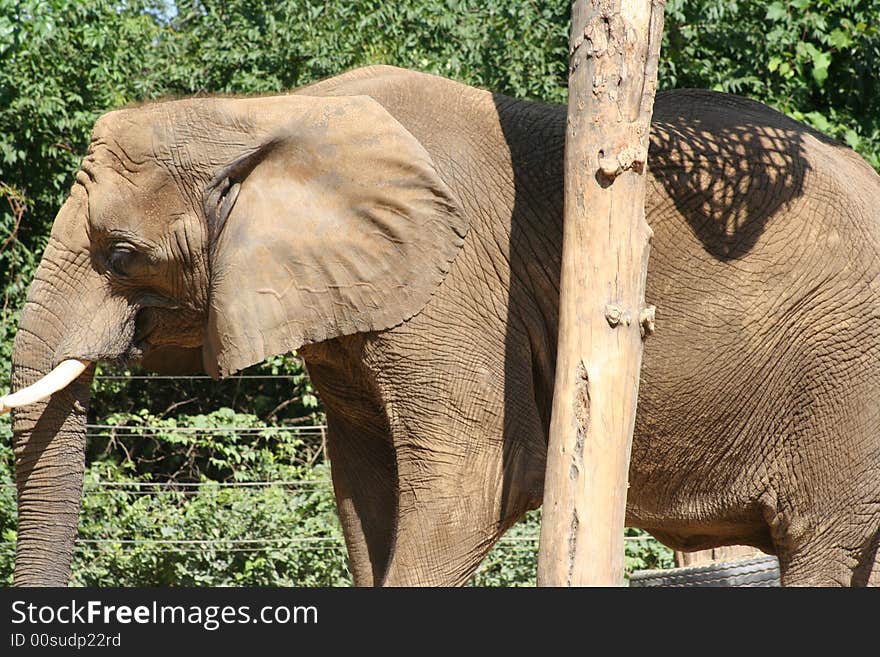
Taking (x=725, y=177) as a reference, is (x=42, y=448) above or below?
below

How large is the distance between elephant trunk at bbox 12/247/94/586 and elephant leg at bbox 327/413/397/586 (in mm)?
909

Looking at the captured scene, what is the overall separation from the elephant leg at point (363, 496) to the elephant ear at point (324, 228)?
0.69 m

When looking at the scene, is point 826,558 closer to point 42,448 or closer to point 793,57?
point 42,448

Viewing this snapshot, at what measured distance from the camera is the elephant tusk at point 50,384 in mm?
3773

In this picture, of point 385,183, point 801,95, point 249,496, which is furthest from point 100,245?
point 801,95

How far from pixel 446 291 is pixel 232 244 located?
24.0 inches

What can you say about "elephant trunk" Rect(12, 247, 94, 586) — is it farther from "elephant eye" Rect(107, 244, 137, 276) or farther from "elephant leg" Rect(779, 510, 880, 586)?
"elephant leg" Rect(779, 510, 880, 586)

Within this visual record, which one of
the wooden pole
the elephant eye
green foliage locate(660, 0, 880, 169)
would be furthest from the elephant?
green foliage locate(660, 0, 880, 169)

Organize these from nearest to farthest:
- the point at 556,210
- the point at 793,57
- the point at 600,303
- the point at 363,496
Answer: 1. the point at 600,303
2. the point at 556,210
3. the point at 363,496
4. the point at 793,57

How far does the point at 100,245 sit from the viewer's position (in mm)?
3947

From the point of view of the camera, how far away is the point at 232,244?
3873mm

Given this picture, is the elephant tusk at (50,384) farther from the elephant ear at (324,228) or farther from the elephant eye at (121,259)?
→ the elephant ear at (324,228)

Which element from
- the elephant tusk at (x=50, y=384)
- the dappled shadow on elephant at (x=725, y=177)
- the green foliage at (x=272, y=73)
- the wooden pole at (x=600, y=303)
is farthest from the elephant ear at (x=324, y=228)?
the green foliage at (x=272, y=73)

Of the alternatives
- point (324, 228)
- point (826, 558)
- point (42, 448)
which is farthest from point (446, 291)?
point (826, 558)
